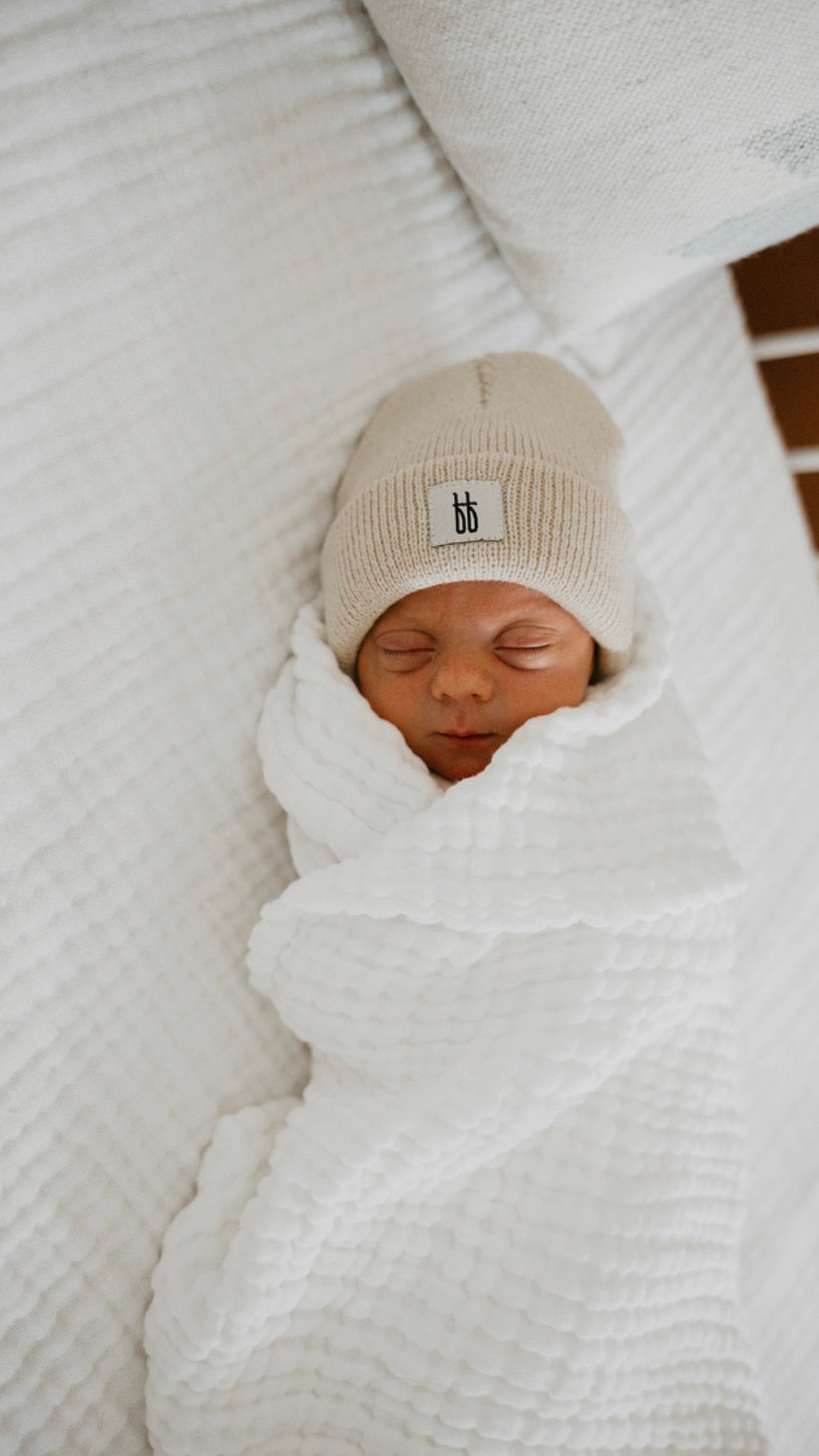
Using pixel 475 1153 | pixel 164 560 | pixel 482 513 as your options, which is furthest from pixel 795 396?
pixel 475 1153

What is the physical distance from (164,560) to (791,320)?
0.87m

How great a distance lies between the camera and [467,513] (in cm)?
86

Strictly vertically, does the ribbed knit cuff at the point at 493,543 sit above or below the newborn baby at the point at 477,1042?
above

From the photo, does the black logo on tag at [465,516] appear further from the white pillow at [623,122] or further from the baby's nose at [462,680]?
the white pillow at [623,122]

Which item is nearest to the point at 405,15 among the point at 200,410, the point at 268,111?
the point at 268,111

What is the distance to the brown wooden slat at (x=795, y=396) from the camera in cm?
132

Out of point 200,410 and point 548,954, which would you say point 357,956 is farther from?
point 200,410

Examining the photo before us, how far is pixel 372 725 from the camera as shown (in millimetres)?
851

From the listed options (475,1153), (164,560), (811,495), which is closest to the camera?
(475,1153)

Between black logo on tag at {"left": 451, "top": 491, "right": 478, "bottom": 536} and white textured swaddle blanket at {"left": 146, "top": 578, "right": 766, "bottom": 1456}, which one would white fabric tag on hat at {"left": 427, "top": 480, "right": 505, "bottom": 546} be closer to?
black logo on tag at {"left": 451, "top": 491, "right": 478, "bottom": 536}

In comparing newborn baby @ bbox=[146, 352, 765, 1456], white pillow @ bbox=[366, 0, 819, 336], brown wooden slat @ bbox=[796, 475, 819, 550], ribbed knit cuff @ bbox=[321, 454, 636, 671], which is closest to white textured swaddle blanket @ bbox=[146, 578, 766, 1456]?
newborn baby @ bbox=[146, 352, 765, 1456]

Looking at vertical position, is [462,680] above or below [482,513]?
below

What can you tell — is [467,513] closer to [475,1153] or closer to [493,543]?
[493,543]

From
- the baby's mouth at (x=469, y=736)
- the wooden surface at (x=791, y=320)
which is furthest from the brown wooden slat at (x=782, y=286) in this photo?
the baby's mouth at (x=469, y=736)
